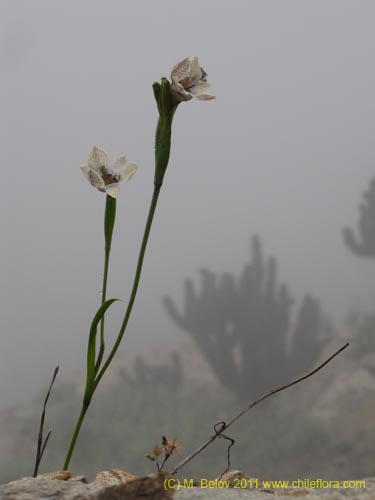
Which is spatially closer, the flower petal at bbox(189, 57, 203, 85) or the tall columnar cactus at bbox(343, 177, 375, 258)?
the flower petal at bbox(189, 57, 203, 85)

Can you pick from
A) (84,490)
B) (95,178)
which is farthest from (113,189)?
(84,490)

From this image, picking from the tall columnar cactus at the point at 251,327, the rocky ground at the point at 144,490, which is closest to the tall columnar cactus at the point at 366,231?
the tall columnar cactus at the point at 251,327

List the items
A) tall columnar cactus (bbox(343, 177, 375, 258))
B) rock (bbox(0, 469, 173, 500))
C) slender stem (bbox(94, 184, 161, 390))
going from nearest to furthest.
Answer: rock (bbox(0, 469, 173, 500))
slender stem (bbox(94, 184, 161, 390))
tall columnar cactus (bbox(343, 177, 375, 258))

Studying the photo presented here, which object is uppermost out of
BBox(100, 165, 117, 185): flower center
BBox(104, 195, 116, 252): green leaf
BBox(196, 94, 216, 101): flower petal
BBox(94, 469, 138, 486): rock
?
BBox(196, 94, 216, 101): flower petal

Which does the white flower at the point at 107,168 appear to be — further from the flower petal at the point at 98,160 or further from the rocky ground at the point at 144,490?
the rocky ground at the point at 144,490

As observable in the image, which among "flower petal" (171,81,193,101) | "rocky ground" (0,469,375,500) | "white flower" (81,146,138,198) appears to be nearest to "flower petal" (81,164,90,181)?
"white flower" (81,146,138,198)

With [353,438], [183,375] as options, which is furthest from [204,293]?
[353,438]

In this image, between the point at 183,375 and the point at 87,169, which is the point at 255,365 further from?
the point at 87,169

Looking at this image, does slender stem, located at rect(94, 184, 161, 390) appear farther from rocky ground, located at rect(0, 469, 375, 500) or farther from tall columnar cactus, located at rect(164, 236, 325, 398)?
tall columnar cactus, located at rect(164, 236, 325, 398)
